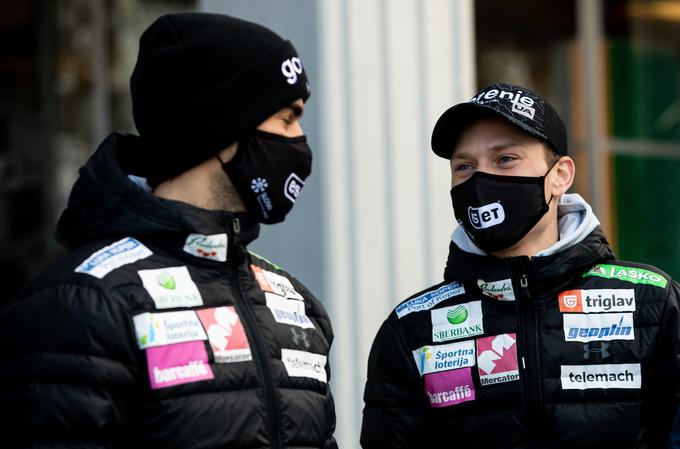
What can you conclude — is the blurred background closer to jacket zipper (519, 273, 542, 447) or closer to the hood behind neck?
jacket zipper (519, 273, 542, 447)

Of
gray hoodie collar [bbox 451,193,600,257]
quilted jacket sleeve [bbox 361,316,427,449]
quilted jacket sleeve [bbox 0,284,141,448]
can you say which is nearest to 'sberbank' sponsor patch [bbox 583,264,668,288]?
gray hoodie collar [bbox 451,193,600,257]

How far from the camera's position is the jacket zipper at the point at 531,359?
301 cm

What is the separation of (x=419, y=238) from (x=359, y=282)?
0.38 meters

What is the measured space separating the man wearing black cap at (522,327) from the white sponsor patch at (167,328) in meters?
0.81

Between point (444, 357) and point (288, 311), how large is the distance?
1.80ft

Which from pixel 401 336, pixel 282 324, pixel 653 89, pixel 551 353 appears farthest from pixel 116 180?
pixel 653 89

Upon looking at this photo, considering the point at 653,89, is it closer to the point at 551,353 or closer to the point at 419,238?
the point at 419,238

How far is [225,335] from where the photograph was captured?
2.63 meters

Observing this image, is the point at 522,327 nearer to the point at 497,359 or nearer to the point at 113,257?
the point at 497,359

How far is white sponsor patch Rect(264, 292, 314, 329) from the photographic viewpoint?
9.24ft

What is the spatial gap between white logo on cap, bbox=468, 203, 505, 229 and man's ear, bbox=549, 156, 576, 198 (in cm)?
22

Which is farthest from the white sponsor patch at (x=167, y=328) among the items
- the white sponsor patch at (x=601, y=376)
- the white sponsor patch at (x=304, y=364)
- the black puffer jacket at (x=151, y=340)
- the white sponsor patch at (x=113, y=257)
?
the white sponsor patch at (x=601, y=376)

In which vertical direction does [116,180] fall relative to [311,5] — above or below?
below

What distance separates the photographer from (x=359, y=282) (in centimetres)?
472
